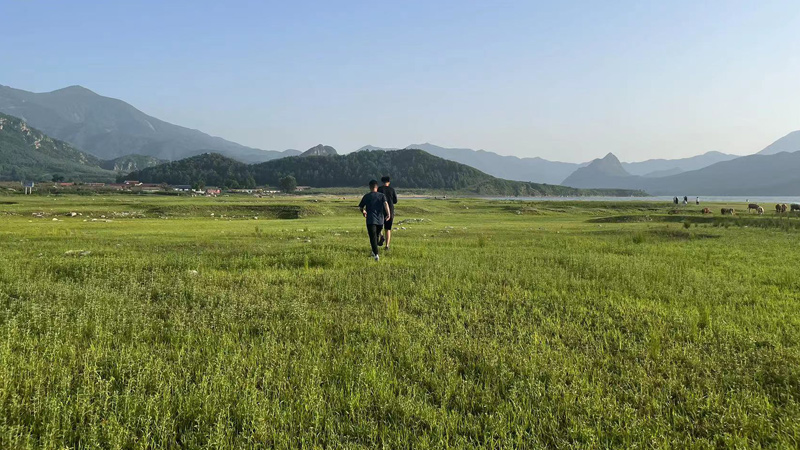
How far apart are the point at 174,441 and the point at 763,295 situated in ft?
38.2

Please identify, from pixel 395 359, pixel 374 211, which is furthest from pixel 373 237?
pixel 395 359

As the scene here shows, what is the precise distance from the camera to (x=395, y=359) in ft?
18.1

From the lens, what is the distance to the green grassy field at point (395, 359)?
Answer: 3.86 meters

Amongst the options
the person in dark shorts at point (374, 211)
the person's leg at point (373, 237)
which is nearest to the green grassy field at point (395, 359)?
the person's leg at point (373, 237)

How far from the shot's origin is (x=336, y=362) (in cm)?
522

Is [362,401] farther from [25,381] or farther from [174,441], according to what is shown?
[25,381]

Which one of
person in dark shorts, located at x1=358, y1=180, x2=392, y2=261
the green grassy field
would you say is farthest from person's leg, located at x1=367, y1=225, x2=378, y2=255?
the green grassy field

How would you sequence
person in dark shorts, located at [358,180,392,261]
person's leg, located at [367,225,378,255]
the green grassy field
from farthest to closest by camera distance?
person in dark shorts, located at [358,180,392,261] < person's leg, located at [367,225,378,255] < the green grassy field

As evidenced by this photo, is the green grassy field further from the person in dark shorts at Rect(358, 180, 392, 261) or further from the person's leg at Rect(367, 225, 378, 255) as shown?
the person in dark shorts at Rect(358, 180, 392, 261)

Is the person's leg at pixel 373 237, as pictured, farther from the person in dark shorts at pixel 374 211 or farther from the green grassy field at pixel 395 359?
the green grassy field at pixel 395 359

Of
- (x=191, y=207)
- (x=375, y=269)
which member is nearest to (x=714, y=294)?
(x=375, y=269)

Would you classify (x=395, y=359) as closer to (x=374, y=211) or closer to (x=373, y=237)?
(x=373, y=237)

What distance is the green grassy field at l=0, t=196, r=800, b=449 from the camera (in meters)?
3.86

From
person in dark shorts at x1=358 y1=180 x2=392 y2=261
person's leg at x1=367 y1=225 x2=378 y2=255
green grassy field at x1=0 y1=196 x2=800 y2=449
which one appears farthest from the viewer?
person in dark shorts at x1=358 y1=180 x2=392 y2=261
